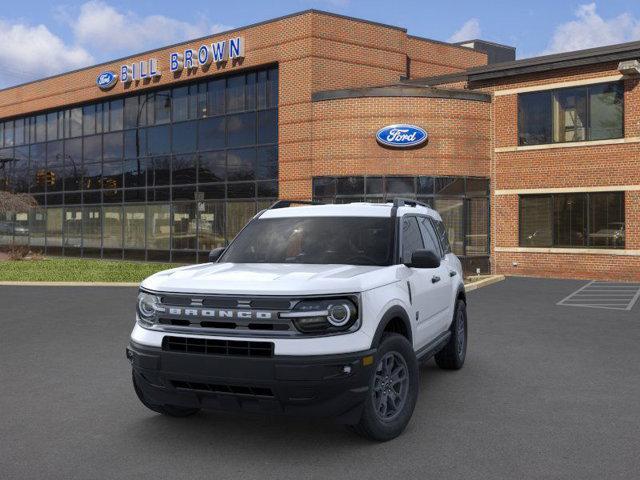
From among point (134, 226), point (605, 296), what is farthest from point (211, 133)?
point (605, 296)

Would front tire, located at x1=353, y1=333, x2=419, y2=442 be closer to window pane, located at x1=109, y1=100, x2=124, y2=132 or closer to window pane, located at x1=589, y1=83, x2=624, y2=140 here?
window pane, located at x1=589, y1=83, x2=624, y2=140

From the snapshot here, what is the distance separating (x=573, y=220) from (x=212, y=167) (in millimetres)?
14526

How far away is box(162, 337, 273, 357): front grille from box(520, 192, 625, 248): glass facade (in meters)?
19.3

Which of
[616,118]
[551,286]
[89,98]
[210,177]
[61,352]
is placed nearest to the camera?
[61,352]

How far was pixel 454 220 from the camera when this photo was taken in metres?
23.3

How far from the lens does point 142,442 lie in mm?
5258

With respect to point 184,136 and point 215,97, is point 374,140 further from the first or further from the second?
point 184,136

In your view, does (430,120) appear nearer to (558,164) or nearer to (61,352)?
(558,164)

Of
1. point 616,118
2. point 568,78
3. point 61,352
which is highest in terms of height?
point 568,78

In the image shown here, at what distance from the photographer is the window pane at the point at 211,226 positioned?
27562 mm

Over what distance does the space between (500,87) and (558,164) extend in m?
3.57

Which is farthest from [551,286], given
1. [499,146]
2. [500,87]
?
[500,87]

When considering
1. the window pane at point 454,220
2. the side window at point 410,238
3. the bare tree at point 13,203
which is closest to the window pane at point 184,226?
the bare tree at point 13,203

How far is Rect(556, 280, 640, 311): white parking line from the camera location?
14789 mm
